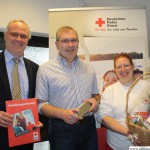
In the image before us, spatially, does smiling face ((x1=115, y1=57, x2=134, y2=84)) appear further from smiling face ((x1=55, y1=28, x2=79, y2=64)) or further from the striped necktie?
the striped necktie

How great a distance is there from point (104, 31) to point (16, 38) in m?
1.20

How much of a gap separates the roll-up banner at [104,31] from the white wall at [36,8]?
723mm

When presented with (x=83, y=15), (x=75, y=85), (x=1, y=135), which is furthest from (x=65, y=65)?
(x=83, y=15)

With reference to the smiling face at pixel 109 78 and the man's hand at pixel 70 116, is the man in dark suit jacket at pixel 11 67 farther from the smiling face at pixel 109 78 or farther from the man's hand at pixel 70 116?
the smiling face at pixel 109 78

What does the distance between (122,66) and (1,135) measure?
3.87ft

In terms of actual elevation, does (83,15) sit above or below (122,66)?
above

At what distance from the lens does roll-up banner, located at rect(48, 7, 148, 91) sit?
8.91ft

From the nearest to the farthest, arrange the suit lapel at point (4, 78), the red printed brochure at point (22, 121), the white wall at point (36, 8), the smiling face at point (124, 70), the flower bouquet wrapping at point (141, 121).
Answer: the flower bouquet wrapping at point (141, 121)
the red printed brochure at point (22, 121)
the suit lapel at point (4, 78)
the smiling face at point (124, 70)
the white wall at point (36, 8)

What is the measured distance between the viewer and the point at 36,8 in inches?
135

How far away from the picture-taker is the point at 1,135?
1.81m

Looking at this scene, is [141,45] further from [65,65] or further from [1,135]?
[1,135]

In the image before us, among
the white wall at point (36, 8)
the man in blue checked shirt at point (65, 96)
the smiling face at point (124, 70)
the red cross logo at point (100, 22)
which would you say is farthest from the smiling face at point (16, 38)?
the white wall at point (36, 8)

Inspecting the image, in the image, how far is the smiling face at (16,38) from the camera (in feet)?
6.44

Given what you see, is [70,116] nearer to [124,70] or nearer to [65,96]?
[65,96]
